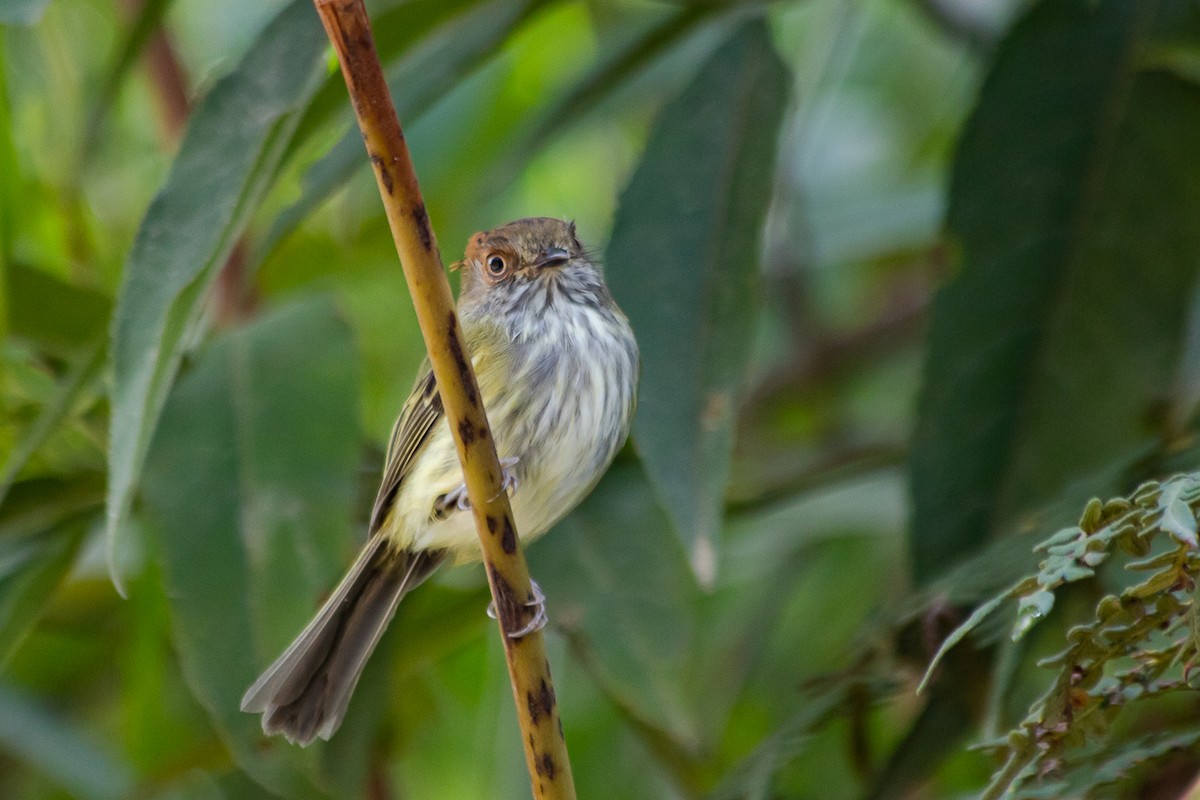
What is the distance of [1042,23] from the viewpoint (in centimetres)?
318

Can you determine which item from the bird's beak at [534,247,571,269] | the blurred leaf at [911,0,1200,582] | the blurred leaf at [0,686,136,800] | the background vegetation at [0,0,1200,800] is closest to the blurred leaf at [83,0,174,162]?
the background vegetation at [0,0,1200,800]

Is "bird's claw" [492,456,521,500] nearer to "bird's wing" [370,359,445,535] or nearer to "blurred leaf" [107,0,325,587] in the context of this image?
"bird's wing" [370,359,445,535]

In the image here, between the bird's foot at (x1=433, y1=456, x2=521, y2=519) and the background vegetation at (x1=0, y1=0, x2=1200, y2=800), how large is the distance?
0.58 feet

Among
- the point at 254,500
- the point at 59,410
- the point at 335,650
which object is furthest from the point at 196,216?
the point at 335,650

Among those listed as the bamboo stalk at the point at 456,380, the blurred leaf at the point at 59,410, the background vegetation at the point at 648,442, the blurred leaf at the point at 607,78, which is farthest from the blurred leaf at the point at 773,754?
the blurred leaf at the point at 607,78

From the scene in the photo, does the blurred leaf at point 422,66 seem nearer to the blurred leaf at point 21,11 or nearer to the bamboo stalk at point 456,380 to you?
the blurred leaf at point 21,11

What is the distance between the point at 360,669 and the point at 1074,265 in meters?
1.62

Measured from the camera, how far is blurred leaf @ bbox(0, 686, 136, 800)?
3.31m

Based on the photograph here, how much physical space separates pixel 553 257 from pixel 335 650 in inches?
34.2

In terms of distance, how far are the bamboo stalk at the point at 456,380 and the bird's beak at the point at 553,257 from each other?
133 centimetres

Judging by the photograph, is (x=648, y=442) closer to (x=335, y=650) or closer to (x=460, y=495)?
(x=460, y=495)

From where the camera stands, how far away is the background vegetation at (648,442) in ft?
8.31

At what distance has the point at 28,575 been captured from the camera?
2916mm

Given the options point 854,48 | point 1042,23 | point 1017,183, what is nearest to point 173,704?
point 1017,183
